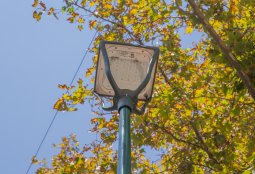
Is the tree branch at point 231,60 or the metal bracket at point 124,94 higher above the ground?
the tree branch at point 231,60

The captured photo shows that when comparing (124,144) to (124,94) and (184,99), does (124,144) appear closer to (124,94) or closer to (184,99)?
(124,94)

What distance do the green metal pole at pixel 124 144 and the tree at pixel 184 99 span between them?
2680mm

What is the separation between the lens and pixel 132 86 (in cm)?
238

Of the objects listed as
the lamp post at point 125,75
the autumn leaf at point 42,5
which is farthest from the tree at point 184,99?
the lamp post at point 125,75

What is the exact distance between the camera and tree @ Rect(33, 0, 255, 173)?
512cm

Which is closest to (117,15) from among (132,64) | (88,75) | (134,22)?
(134,22)

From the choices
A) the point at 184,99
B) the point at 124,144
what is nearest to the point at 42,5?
the point at 184,99

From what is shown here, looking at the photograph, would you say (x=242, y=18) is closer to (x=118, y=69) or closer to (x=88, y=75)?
(x=88, y=75)

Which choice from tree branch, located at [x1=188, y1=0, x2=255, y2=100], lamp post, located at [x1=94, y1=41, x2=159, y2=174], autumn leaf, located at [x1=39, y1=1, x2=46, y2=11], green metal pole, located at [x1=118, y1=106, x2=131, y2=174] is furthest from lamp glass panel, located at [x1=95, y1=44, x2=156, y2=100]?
autumn leaf, located at [x1=39, y1=1, x2=46, y2=11]

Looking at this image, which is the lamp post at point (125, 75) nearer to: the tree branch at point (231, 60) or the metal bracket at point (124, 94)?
the metal bracket at point (124, 94)

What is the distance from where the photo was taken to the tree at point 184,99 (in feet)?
16.8

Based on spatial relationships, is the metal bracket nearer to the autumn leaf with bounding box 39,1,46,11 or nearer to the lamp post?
the lamp post

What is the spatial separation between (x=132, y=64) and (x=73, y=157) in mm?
4296

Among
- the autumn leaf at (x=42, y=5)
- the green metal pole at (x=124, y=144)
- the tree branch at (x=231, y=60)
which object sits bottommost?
the green metal pole at (x=124, y=144)
